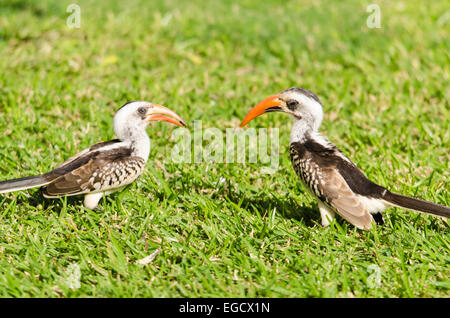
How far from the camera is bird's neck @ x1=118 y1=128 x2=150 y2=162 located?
525 centimetres

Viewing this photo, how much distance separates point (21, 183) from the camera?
4617 mm

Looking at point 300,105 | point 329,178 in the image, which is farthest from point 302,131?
point 329,178

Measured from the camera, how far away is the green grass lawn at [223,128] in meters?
4.16

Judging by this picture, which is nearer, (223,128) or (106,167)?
(106,167)

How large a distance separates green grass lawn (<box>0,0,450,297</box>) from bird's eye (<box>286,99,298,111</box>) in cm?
90

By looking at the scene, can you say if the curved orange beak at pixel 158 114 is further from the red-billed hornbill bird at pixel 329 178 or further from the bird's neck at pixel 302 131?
the bird's neck at pixel 302 131

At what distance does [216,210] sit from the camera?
16.4ft

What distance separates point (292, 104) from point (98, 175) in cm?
194

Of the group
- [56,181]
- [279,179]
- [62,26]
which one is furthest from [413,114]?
[62,26]
